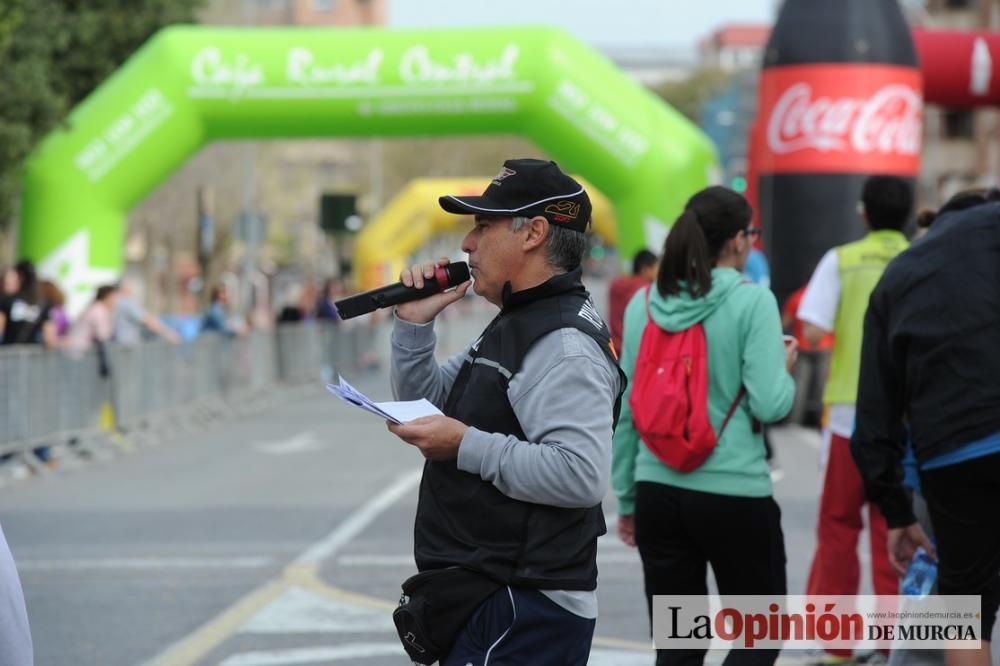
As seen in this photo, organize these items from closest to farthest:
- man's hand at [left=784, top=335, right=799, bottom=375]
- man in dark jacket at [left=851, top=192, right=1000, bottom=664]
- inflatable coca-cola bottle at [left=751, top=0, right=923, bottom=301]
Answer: man in dark jacket at [left=851, top=192, right=1000, bottom=664]
man's hand at [left=784, top=335, right=799, bottom=375]
inflatable coca-cola bottle at [left=751, top=0, right=923, bottom=301]

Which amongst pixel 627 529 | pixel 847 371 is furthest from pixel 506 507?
pixel 847 371

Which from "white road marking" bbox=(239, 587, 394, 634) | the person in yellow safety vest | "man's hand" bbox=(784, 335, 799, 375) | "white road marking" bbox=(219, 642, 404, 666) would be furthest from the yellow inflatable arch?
"man's hand" bbox=(784, 335, 799, 375)


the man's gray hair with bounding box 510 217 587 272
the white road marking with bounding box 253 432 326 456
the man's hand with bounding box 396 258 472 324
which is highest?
A: the man's gray hair with bounding box 510 217 587 272

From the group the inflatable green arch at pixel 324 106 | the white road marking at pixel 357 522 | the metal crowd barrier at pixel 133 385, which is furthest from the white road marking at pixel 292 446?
the inflatable green arch at pixel 324 106

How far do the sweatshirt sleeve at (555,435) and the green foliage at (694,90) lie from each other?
297ft

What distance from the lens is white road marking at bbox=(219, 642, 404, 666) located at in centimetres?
764

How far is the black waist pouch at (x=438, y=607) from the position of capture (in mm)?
3959

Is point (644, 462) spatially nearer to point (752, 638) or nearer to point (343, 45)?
point (752, 638)

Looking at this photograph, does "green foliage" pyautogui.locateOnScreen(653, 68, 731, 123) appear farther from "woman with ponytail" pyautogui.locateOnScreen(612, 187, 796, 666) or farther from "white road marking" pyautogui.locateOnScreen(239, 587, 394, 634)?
"woman with ponytail" pyautogui.locateOnScreen(612, 187, 796, 666)

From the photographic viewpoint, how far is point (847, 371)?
7.18 metres

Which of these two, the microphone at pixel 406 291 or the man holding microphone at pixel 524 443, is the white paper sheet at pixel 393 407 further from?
the microphone at pixel 406 291

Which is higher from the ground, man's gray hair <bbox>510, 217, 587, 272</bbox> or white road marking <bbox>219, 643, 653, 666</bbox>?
man's gray hair <bbox>510, 217, 587, 272</bbox>

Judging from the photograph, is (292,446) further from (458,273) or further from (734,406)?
(458,273)

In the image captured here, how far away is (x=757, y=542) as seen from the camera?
562 centimetres
